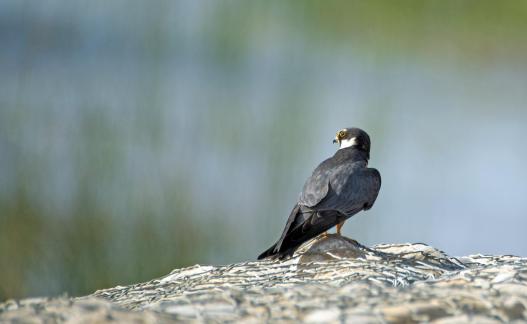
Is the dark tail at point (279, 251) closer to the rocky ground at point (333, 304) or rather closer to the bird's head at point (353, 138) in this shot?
the rocky ground at point (333, 304)

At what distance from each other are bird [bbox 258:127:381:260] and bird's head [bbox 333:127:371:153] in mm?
119

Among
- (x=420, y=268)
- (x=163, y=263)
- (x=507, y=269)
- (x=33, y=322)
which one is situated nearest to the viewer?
(x=33, y=322)

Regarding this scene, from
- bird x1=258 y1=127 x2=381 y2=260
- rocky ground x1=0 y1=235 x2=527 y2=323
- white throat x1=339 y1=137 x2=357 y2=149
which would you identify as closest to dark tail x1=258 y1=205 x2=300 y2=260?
bird x1=258 y1=127 x2=381 y2=260

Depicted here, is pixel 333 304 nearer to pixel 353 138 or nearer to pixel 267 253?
pixel 267 253

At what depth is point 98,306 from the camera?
3.32 m

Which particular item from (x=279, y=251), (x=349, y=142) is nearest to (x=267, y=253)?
(x=279, y=251)

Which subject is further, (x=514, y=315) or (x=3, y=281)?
(x=3, y=281)

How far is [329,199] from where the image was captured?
534 cm

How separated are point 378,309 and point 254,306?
0.51 metres

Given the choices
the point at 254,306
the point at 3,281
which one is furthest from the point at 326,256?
the point at 3,281

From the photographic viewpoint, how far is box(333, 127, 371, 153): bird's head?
5.95 metres

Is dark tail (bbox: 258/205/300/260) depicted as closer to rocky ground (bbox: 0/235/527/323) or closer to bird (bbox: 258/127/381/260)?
bird (bbox: 258/127/381/260)

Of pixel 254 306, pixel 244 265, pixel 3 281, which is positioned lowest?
pixel 3 281

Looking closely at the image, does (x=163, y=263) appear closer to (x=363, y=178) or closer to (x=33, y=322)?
(x=363, y=178)
